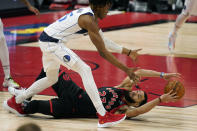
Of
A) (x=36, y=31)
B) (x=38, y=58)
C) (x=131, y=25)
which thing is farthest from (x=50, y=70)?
(x=131, y=25)

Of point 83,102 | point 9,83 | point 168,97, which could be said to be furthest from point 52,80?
point 9,83

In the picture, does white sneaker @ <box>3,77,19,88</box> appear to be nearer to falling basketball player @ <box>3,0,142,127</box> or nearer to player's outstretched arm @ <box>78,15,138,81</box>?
falling basketball player @ <box>3,0,142,127</box>

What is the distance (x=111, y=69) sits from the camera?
7418 millimetres

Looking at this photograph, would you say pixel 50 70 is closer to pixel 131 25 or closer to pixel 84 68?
pixel 84 68

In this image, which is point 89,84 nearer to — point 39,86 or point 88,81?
point 88,81

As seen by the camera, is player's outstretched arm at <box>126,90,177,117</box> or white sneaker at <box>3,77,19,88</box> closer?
player's outstretched arm at <box>126,90,177,117</box>

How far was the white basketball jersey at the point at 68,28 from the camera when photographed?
15.0 ft

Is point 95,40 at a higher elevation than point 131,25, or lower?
higher

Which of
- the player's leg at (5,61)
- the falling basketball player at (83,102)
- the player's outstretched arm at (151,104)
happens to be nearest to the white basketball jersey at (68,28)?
the falling basketball player at (83,102)

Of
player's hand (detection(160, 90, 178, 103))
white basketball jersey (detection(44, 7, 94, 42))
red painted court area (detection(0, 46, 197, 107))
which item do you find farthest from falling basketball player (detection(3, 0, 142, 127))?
red painted court area (detection(0, 46, 197, 107))

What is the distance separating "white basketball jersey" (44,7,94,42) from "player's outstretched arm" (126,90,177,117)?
0.96 m

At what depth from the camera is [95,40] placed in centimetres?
439

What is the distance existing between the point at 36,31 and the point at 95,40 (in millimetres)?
6830

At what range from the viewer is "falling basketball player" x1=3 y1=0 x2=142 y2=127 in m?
4.41
